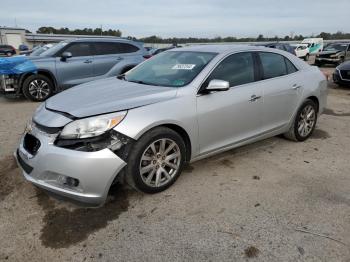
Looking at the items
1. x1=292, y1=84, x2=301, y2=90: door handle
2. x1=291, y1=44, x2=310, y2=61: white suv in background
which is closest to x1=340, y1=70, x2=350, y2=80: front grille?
x1=292, y1=84, x2=301, y2=90: door handle

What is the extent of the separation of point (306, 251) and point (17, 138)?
466 cm

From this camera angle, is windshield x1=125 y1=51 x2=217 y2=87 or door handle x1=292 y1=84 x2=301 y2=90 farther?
door handle x1=292 y1=84 x2=301 y2=90

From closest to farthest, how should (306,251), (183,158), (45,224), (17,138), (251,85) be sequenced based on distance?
(306,251), (45,224), (183,158), (251,85), (17,138)

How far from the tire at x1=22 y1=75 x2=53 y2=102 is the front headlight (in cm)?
630

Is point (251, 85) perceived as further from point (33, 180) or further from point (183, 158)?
point (33, 180)

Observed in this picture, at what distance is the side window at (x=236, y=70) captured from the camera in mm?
3907

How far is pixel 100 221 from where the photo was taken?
9.90ft

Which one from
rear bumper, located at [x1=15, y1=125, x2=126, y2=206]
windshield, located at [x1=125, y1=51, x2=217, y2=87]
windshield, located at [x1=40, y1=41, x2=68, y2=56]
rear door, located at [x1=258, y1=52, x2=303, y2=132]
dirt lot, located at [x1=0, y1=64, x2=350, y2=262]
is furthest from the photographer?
windshield, located at [x1=40, y1=41, x2=68, y2=56]

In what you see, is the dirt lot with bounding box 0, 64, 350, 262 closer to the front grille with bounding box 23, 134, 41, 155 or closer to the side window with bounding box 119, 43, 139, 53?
the front grille with bounding box 23, 134, 41, 155

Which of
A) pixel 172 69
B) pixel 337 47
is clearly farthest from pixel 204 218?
pixel 337 47

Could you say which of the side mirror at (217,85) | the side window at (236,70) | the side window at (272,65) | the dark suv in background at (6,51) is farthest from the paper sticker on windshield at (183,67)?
the dark suv in background at (6,51)

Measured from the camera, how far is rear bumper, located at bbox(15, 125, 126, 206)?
9.36 feet

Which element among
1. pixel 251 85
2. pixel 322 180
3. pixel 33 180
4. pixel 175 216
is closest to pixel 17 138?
pixel 33 180

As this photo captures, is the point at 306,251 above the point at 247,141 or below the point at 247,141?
below
